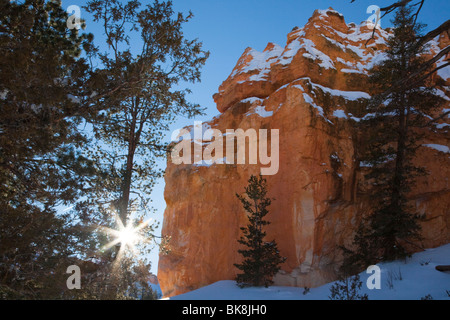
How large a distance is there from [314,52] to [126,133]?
18660 mm

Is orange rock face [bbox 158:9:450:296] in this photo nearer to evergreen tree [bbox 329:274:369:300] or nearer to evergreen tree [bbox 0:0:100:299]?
evergreen tree [bbox 329:274:369:300]

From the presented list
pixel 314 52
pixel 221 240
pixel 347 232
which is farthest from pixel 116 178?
pixel 314 52

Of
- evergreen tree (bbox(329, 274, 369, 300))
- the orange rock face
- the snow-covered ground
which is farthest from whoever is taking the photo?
the orange rock face

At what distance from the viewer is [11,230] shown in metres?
6.86

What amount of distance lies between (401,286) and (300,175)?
9.53 meters

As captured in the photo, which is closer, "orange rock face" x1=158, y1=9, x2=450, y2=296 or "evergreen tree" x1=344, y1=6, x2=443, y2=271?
"evergreen tree" x1=344, y1=6, x2=443, y2=271

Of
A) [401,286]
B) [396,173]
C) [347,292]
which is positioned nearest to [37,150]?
[347,292]

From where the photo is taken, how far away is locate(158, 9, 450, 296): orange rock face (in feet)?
59.6

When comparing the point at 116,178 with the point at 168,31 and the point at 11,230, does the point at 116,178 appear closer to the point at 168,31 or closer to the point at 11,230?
the point at 11,230

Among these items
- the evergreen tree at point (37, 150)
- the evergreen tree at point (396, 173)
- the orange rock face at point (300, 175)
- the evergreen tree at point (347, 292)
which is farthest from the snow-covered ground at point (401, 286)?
the evergreen tree at point (37, 150)

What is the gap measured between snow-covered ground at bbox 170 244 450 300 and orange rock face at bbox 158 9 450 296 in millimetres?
3260

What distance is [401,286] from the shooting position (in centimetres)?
970

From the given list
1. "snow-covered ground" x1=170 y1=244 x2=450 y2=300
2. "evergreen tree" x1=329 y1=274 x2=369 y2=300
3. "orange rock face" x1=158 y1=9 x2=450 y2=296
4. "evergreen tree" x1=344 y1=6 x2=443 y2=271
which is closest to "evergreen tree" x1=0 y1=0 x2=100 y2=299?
"evergreen tree" x1=329 y1=274 x2=369 y2=300

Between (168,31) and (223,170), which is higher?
(168,31)
